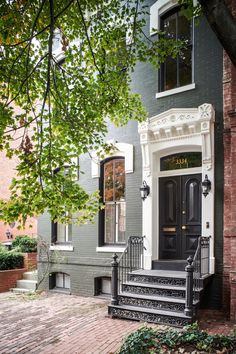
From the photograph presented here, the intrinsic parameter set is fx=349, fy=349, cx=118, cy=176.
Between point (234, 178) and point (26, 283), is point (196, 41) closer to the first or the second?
point (234, 178)

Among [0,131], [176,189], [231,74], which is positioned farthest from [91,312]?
[231,74]

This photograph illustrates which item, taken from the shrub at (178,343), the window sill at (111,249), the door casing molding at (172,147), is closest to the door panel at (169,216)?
the door casing molding at (172,147)

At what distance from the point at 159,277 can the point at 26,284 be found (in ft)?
20.3

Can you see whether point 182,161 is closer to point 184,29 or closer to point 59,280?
point 184,29

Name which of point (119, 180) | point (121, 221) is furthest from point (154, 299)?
point (119, 180)

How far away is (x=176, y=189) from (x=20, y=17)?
5546 millimetres

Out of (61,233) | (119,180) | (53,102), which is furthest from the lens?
(61,233)

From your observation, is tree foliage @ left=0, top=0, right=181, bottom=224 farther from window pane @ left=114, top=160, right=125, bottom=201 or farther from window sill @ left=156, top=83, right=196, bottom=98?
window pane @ left=114, top=160, right=125, bottom=201

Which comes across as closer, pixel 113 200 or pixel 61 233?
pixel 113 200

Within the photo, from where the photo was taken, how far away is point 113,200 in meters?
10.8

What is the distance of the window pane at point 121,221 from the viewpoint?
10.5 meters

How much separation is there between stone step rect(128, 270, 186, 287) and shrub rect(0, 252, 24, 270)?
19.0 feet

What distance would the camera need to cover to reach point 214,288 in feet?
27.0

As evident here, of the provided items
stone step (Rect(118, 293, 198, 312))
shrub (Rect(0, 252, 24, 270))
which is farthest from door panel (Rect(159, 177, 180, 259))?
shrub (Rect(0, 252, 24, 270))
